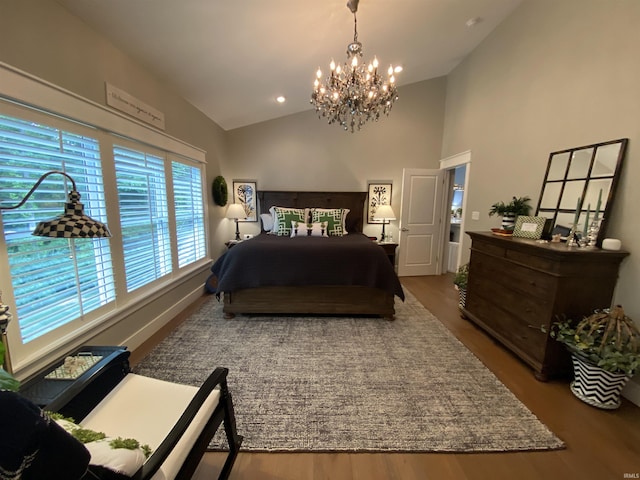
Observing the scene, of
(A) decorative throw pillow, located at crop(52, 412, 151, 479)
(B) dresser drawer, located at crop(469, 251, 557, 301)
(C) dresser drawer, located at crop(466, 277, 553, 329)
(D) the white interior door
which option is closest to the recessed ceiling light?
(D) the white interior door

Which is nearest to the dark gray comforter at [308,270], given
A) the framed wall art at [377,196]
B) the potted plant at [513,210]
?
the potted plant at [513,210]

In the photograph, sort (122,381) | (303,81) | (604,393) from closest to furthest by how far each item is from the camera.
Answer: (122,381), (604,393), (303,81)

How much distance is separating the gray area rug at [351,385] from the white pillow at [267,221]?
202 centimetres

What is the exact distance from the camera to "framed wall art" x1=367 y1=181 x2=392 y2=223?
4.75 meters

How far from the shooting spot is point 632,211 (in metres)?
1.86

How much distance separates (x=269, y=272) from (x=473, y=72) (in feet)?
13.0

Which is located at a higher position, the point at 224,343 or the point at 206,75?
the point at 206,75

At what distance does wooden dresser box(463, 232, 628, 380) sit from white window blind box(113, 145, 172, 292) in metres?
3.38

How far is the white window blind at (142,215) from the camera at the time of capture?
88.9 inches

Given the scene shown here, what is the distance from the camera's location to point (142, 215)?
247 centimetres

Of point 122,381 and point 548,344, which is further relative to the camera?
point 548,344

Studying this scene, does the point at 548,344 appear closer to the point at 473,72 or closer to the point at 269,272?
the point at 269,272

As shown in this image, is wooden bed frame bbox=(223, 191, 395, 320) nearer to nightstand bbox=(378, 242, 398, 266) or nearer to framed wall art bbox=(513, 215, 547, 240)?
framed wall art bbox=(513, 215, 547, 240)

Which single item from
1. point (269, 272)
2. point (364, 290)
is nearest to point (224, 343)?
point (269, 272)
